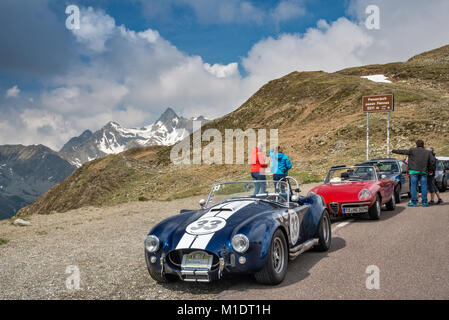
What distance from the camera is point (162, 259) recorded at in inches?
201

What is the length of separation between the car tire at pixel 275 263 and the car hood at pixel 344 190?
4.75 m

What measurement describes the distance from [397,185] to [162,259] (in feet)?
32.0

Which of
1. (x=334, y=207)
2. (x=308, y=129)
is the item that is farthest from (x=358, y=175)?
(x=308, y=129)

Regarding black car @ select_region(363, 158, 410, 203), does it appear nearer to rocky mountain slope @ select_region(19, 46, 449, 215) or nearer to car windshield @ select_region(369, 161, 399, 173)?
car windshield @ select_region(369, 161, 399, 173)

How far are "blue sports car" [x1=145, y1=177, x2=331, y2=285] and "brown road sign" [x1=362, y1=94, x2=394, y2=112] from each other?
78.1ft

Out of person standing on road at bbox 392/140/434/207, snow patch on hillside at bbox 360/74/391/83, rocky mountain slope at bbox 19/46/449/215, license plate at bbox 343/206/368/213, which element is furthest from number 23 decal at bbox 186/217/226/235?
snow patch on hillside at bbox 360/74/391/83

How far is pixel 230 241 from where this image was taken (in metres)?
4.89

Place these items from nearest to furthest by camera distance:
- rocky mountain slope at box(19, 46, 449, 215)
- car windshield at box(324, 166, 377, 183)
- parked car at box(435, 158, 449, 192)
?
1. car windshield at box(324, 166, 377, 183)
2. parked car at box(435, 158, 449, 192)
3. rocky mountain slope at box(19, 46, 449, 215)

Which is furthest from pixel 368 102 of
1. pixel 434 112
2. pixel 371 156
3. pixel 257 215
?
pixel 257 215

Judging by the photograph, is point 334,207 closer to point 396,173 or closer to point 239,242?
point 396,173

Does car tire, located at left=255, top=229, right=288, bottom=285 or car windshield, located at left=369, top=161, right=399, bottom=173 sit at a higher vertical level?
car windshield, located at left=369, top=161, right=399, bottom=173

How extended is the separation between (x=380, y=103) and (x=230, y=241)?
84.3 ft

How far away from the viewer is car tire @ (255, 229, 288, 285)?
16.1ft
